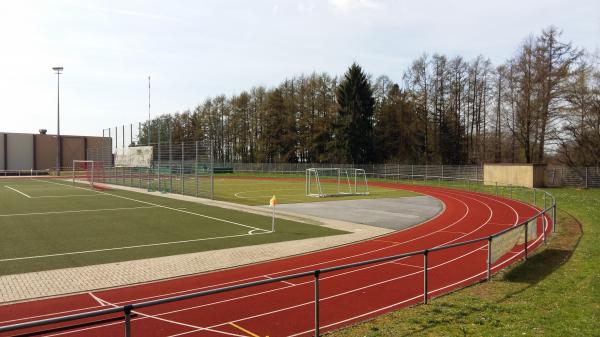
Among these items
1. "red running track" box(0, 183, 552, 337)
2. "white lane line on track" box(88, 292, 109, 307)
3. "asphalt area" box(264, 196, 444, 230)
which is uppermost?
"asphalt area" box(264, 196, 444, 230)

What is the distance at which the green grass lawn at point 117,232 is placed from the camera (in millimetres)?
14510

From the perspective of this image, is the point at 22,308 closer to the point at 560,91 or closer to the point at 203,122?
the point at 560,91

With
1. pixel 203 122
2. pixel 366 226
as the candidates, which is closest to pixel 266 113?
pixel 203 122

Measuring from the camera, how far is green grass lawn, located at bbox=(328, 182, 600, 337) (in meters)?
7.61

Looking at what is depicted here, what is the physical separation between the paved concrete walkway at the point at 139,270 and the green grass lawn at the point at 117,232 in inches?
30.6

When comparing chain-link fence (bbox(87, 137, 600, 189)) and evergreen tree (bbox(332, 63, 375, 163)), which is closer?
chain-link fence (bbox(87, 137, 600, 189))

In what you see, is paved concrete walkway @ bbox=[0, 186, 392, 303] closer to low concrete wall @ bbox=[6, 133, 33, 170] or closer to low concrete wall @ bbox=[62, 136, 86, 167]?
low concrete wall @ bbox=[62, 136, 86, 167]

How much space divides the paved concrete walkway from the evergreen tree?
54.3 meters

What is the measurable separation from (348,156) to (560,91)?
103 feet

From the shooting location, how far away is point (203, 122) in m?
102

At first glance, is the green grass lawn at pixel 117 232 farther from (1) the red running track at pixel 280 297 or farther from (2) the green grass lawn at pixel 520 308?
(2) the green grass lawn at pixel 520 308

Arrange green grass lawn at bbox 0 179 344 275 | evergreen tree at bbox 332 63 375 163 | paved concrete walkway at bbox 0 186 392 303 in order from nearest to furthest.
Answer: paved concrete walkway at bbox 0 186 392 303, green grass lawn at bbox 0 179 344 275, evergreen tree at bbox 332 63 375 163

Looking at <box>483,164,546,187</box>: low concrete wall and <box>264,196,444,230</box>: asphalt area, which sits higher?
<box>483,164,546,187</box>: low concrete wall

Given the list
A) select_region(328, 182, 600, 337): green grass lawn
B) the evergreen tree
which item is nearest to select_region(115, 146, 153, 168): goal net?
the evergreen tree
